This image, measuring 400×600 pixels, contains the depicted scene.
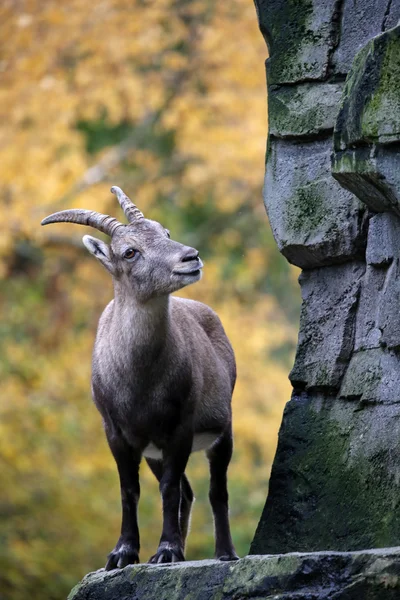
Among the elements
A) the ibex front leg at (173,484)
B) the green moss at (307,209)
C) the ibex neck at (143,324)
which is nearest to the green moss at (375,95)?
the green moss at (307,209)

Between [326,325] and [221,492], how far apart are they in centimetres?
137

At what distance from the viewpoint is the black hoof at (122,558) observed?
5.42 metres

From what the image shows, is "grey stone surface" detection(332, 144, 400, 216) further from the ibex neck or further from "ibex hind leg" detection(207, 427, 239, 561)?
"ibex hind leg" detection(207, 427, 239, 561)

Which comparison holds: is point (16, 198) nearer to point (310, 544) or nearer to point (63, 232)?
point (63, 232)

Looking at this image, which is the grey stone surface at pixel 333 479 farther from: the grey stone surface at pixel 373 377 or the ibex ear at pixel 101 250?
the ibex ear at pixel 101 250

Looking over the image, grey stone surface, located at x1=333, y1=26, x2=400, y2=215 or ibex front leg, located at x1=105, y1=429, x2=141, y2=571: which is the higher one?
grey stone surface, located at x1=333, y1=26, x2=400, y2=215

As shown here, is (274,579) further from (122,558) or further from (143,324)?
(143,324)

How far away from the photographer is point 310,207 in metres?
5.43

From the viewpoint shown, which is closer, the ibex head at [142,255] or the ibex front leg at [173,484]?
the ibex front leg at [173,484]

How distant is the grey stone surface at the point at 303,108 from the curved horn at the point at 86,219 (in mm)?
1027

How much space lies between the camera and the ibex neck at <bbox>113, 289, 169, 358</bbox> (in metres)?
5.77

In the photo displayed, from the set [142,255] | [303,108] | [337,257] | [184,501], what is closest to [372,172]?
[337,257]

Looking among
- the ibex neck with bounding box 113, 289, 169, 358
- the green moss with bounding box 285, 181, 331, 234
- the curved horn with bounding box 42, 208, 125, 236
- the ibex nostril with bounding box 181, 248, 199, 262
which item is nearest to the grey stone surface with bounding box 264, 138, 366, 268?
the green moss with bounding box 285, 181, 331, 234

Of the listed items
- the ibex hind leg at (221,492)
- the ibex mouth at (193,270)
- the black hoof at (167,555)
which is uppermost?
the ibex mouth at (193,270)
